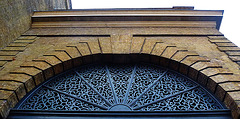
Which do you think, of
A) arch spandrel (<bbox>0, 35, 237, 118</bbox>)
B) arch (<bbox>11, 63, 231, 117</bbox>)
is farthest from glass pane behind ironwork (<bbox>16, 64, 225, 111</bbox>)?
arch spandrel (<bbox>0, 35, 237, 118</bbox>)

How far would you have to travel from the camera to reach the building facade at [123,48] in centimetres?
488

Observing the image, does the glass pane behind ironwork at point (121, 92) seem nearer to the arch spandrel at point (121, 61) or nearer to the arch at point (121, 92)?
the arch at point (121, 92)

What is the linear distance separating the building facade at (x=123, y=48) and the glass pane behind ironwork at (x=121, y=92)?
185 millimetres

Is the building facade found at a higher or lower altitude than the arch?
higher

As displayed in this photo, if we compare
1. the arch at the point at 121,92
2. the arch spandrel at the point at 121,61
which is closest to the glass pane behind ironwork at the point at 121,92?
the arch at the point at 121,92

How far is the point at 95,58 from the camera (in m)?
6.08

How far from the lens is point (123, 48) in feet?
20.1

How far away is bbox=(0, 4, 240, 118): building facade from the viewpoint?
4.88 m

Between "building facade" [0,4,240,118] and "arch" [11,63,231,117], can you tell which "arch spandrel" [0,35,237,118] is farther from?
"arch" [11,63,231,117]

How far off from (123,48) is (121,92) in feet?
4.66

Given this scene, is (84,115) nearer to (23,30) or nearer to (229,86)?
(229,86)

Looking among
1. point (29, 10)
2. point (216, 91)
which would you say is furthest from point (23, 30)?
point (216, 91)

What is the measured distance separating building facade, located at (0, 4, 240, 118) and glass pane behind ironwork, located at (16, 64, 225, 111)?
0.18m

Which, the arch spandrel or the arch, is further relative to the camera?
the arch spandrel
